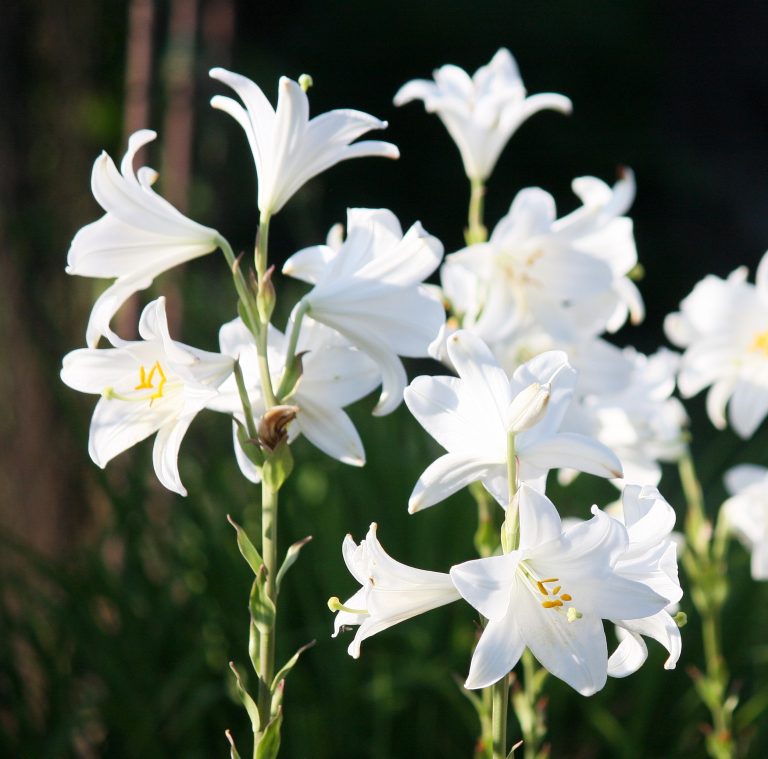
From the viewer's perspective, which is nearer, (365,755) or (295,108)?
(295,108)

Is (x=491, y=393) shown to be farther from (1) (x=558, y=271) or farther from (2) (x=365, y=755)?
(2) (x=365, y=755)

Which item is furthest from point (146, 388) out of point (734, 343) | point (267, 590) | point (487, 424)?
point (734, 343)

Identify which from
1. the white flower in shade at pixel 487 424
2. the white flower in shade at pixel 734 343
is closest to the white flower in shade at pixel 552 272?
the white flower in shade at pixel 734 343

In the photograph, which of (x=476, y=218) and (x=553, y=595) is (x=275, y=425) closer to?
(x=553, y=595)

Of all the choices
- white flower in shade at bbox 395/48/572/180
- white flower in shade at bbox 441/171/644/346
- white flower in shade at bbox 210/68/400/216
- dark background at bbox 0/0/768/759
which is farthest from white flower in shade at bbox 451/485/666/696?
dark background at bbox 0/0/768/759

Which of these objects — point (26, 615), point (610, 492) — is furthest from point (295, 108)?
point (610, 492)

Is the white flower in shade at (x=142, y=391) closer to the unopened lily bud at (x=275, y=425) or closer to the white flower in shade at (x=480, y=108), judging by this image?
the unopened lily bud at (x=275, y=425)
